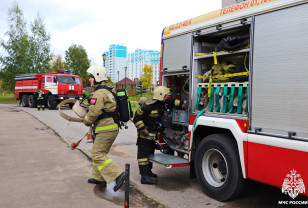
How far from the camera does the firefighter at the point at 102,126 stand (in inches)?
181

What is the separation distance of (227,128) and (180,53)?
1.83 metres

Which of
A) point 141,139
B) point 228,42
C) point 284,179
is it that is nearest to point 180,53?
point 228,42

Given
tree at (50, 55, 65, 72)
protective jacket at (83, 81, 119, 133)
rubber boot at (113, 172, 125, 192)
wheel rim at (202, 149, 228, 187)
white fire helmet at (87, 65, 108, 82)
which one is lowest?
rubber boot at (113, 172, 125, 192)

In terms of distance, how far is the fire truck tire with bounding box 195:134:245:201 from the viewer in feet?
12.9

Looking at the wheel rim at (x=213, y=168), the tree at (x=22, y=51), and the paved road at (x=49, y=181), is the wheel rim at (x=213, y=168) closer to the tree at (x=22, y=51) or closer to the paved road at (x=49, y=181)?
the paved road at (x=49, y=181)

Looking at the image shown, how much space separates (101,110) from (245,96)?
218 cm

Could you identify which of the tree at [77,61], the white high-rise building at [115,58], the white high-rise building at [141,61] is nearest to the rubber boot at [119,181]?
the tree at [77,61]

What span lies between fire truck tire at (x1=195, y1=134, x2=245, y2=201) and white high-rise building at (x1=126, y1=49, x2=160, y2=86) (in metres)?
110

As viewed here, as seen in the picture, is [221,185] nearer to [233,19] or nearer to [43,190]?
[233,19]

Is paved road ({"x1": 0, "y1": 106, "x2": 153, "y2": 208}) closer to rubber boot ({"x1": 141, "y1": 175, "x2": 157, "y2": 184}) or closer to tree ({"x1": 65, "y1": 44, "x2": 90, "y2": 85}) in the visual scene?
rubber boot ({"x1": 141, "y1": 175, "x2": 157, "y2": 184})

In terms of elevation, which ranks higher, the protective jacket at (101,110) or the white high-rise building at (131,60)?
the white high-rise building at (131,60)

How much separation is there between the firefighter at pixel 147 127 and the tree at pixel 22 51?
1315 inches

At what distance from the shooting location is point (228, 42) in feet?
14.2

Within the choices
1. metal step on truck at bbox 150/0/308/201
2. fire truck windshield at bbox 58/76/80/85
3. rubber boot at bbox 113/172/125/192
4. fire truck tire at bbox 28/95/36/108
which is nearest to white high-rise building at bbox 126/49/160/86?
fire truck tire at bbox 28/95/36/108
